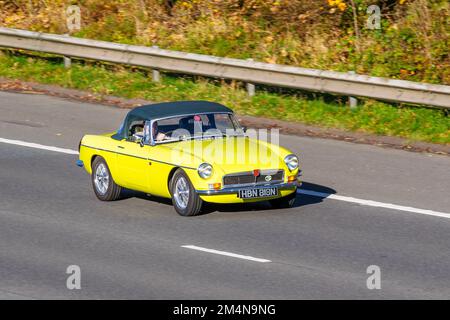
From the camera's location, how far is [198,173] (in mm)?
13852

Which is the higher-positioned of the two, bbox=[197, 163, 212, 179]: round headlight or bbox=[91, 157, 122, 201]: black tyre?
bbox=[197, 163, 212, 179]: round headlight

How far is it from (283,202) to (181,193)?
142 centimetres

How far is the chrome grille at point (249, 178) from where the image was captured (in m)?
13.9

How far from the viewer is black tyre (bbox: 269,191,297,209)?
14648 millimetres

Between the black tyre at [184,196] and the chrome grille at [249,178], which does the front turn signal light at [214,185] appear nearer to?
the chrome grille at [249,178]

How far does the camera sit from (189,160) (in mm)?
14016

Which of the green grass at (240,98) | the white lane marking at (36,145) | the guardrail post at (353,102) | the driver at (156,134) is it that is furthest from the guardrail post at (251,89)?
the driver at (156,134)

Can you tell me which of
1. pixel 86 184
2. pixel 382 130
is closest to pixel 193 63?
pixel 382 130

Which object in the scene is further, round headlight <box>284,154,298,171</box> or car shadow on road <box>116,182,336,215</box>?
car shadow on road <box>116,182,336,215</box>

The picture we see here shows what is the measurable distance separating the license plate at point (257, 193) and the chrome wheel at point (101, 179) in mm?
2400

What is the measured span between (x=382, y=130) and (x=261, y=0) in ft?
22.0

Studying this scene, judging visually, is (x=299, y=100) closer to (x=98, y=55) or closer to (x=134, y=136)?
(x=98, y=55)

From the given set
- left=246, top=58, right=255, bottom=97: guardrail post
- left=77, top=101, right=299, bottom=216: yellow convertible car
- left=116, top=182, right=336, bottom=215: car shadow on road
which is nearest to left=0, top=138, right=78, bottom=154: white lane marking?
left=77, top=101, right=299, bottom=216: yellow convertible car

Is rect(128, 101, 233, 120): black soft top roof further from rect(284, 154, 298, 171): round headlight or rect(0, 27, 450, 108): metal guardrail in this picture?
rect(0, 27, 450, 108): metal guardrail
